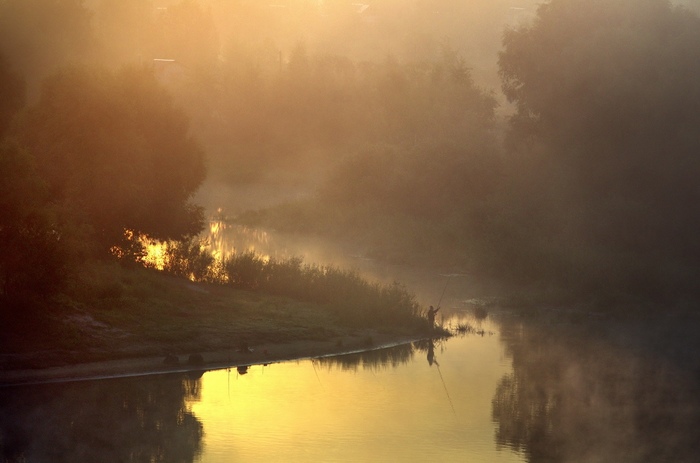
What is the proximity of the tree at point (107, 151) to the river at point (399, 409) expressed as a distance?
10.5 m

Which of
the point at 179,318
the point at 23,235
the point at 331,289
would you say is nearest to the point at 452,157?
the point at 331,289

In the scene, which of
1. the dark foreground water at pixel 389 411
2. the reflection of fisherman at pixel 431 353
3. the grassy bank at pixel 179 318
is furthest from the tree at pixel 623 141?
the dark foreground water at pixel 389 411

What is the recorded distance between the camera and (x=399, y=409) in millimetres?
27047

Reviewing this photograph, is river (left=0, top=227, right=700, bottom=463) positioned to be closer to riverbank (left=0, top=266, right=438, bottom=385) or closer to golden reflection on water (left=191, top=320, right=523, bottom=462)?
golden reflection on water (left=191, top=320, right=523, bottom=462)

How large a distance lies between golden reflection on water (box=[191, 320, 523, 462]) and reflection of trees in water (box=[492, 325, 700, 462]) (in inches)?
26.9

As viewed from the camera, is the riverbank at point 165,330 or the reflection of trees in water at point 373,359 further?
the reflection of trees in water at point 373,359

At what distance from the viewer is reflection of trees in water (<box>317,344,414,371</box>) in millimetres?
31703

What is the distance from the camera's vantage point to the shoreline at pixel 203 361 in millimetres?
26328

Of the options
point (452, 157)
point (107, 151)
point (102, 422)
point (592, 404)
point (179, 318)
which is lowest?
point (102, 422)

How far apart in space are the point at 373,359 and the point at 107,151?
Result: 12.6 meters

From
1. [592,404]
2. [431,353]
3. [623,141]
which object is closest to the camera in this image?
[592,404]

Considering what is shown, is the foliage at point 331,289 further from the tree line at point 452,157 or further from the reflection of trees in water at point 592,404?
the reflection of trees in water at point 592,404

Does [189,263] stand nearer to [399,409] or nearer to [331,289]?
[331,289]

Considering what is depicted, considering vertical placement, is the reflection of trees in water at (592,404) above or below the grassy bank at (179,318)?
below
